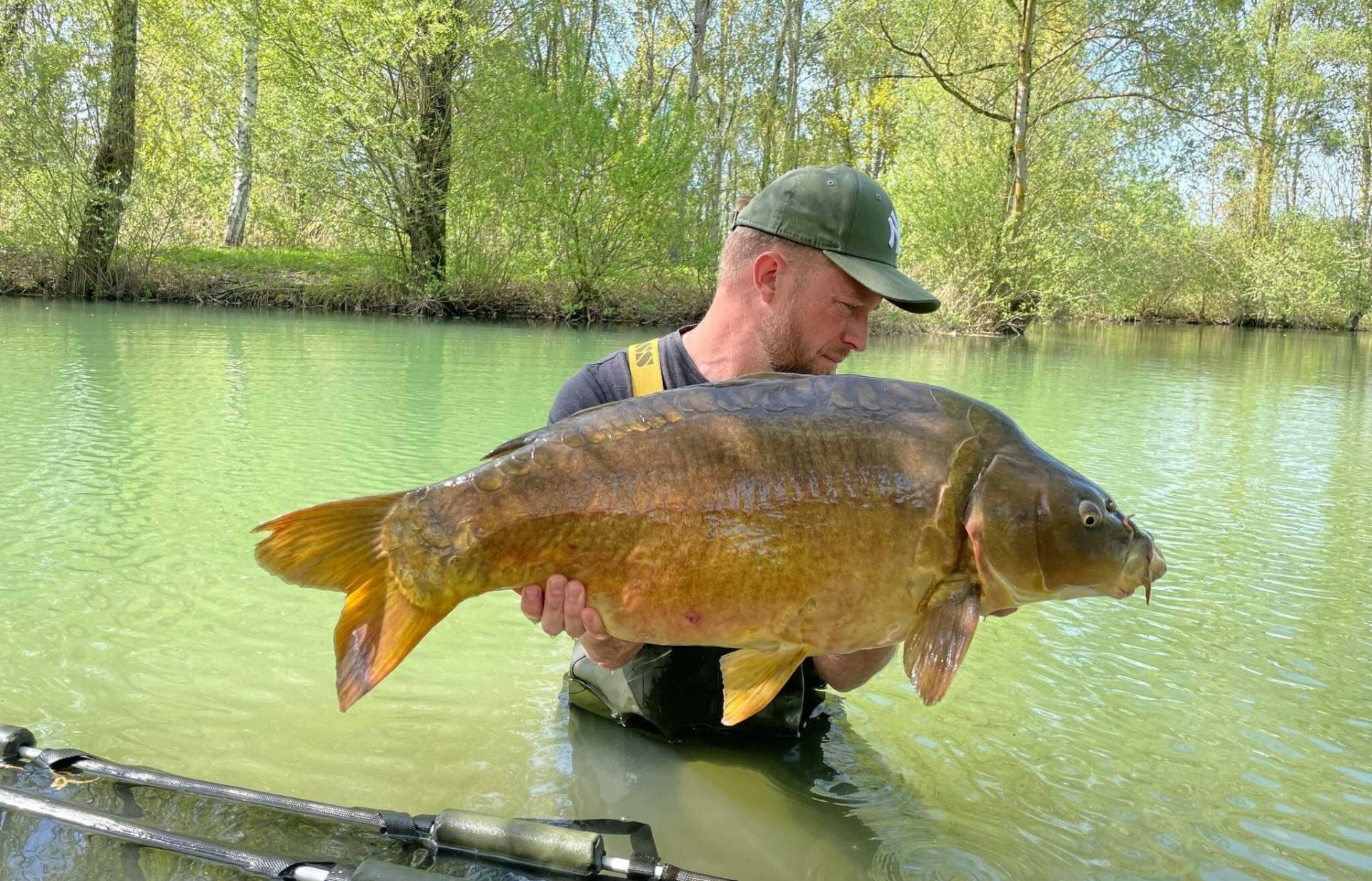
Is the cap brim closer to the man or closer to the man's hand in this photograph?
the man

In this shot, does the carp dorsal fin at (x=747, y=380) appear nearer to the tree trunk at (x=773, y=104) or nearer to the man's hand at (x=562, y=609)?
the man's hand at (x=562, y=609)

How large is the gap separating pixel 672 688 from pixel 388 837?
3.38 feet

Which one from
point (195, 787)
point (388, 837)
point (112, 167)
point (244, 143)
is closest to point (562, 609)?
point (388, 837)

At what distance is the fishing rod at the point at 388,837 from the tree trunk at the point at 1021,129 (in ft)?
81.0

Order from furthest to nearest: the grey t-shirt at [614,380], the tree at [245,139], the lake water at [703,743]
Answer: the tree at [245,139] < the grey t-shirt at [614,380] < the lake water at [703,743]

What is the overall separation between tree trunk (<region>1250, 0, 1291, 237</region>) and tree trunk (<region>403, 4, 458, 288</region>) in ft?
73.8

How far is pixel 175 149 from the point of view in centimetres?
2122

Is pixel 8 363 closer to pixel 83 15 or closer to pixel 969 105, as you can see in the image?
pixel 83 15

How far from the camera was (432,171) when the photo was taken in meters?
21.4

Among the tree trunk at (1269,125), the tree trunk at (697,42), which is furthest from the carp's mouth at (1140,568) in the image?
the tree trunk at (1269,125)

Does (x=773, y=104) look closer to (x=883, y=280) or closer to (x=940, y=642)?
(x=883, y=280)

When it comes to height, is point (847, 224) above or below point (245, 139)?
below

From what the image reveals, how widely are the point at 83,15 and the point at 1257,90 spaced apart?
2758cm

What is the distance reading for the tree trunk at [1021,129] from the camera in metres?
23.6
